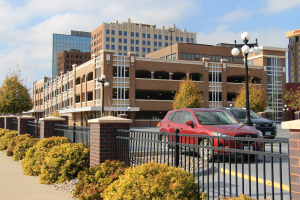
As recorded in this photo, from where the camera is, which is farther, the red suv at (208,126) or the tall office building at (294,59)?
the tall office building at (294,59)

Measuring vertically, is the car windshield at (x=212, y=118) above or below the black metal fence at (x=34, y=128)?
above

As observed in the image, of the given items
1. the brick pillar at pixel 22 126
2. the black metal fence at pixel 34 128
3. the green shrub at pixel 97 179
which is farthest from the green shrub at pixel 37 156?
the brick pillar at pixel 22 126

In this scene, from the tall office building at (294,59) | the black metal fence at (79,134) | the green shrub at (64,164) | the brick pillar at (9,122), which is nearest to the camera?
the green shrub at (64,164)

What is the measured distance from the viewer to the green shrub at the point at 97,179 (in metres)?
6.39

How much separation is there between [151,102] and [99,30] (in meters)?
61.4

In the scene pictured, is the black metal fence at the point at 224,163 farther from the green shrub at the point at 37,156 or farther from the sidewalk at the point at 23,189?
the green shrub at the point at 37,156

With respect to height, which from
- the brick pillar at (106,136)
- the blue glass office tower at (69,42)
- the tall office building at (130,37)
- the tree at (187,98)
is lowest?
the brick pillar at (106,136)

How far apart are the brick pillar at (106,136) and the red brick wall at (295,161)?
15.8 feet

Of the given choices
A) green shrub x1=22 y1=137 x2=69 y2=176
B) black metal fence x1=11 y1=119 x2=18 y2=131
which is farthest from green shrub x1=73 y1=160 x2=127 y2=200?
black metal fence x1=11 y1=119 x2=18 y2=131

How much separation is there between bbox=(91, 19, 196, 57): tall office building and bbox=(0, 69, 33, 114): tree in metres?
71.3

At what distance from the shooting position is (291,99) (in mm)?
63688

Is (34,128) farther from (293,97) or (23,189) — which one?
(293,97)

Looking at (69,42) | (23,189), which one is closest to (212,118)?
(23,189)

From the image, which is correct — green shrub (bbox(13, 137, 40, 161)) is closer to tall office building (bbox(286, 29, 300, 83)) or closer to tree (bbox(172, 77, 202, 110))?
tree (bbox(172, 77, 202, 110))
